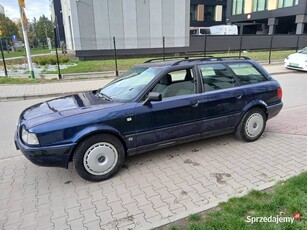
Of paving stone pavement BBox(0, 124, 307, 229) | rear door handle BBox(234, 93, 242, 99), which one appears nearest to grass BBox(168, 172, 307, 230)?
paving stone pavement BBox(0, 124, 307, 229)

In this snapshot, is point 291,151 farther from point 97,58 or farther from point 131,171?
point 97,58

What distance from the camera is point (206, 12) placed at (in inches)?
1893

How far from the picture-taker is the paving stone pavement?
273 centimetres

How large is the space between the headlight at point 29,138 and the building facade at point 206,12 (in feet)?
158

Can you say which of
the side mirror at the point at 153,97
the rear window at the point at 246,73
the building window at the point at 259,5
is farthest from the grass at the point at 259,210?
the building window at the point at 259,5

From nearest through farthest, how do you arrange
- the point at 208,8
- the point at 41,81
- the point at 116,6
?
the point at 41,81
the point at 116,6
the point at 208,8

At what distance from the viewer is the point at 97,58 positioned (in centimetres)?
1902

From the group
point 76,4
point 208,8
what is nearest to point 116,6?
point 76,4

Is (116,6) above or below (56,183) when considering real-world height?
above

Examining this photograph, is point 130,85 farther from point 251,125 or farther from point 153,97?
point 251,125

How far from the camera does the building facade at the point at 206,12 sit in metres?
47.0

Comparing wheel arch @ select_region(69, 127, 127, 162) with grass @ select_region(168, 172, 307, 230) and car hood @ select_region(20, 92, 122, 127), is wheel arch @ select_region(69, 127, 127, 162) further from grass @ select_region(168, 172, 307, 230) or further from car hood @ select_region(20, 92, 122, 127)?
grass @ select_region(168, 172, 307, 230)

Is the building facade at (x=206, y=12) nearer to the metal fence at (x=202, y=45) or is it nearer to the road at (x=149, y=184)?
the metal fence at (x=202, y=45)

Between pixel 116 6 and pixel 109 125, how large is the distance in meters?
17.5
